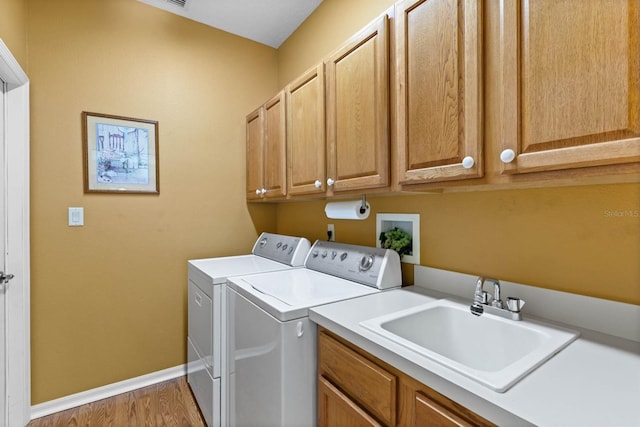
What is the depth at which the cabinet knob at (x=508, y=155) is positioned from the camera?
2.77ft

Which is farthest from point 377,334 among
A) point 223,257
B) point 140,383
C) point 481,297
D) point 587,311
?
point 140,383

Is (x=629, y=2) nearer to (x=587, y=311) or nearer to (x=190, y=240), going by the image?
(x=587, y=311)

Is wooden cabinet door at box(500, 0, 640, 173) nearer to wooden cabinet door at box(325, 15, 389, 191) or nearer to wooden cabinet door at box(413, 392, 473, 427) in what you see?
wooden cabinet door at box(325, 15, 389, 191)

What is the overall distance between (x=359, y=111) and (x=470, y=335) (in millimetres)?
993

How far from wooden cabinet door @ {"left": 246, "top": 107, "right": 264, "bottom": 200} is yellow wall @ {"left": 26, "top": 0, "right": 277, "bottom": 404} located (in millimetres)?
109

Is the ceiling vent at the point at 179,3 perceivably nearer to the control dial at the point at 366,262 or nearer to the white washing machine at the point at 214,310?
the white washing machine at the point at 214,310

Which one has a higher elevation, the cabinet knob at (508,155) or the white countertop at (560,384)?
the cabinet knob at (508,155)

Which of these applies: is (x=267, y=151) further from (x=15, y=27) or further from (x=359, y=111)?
(x=15, y=27)

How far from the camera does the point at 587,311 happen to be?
96 centimetres

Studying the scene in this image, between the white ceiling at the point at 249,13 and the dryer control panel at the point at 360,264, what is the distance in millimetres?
1711

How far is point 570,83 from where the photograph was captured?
75cm

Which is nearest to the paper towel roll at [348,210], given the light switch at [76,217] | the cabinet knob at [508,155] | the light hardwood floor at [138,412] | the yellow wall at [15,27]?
the cabinet knob at [508,155]

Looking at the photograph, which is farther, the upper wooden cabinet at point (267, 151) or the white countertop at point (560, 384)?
the upper wooden cabinet at point (267, 151)

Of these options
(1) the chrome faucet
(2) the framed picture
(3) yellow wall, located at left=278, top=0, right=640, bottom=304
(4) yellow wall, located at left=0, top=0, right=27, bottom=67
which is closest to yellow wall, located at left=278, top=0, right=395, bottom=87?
(3) yellow wall, located at left=278, top=0, right=640, bottom=304
